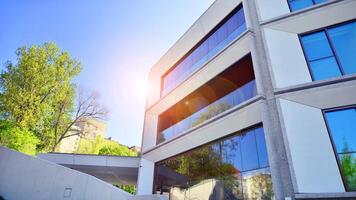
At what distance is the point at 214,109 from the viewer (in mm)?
11336

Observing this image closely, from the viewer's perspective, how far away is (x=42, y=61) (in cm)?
2122

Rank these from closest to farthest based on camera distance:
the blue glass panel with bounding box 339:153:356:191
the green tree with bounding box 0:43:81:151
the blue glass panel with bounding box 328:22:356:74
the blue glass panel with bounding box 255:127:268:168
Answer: the blue glass panel with bounding box 339:153:356:191 → the blue glass panel with bounding box 328:22:356:74 → the blue glass panel with bounding box 255:127:268:168 → the green tree with bounding box 0:43:81:151

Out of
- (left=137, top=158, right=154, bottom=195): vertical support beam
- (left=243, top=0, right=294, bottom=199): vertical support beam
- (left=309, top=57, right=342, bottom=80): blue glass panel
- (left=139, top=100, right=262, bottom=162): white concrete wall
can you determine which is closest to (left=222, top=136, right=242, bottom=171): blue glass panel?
(left=139, top=100, right=262, bottom=162): white concrete wall

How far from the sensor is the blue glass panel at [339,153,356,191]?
5838 millimetres

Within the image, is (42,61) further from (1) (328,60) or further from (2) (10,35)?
(1) (328,60)

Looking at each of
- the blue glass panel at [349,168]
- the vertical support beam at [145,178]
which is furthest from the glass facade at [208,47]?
the blue glass panel at [349,168]

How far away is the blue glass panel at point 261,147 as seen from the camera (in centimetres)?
758

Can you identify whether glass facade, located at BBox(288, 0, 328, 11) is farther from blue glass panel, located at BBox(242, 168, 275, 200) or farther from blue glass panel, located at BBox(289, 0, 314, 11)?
blue glass panel, located at BBox(242, 168, 275, 200)

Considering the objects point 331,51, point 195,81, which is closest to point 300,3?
point 331,51

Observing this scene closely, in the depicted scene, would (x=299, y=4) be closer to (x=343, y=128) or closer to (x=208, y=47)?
(x=208, y=47)

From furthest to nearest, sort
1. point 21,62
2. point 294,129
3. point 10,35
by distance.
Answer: point 21,62, point 10,35, point 294,129

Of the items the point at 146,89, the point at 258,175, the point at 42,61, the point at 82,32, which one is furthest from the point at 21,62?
the point at 258,175

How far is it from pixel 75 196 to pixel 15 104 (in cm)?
A: 1304

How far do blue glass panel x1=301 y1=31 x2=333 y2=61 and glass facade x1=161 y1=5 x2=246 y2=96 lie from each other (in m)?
2.87
